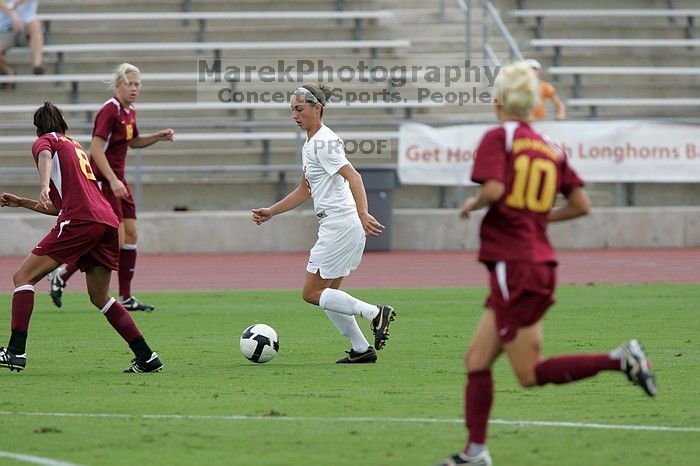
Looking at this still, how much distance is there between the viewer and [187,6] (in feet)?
87.7

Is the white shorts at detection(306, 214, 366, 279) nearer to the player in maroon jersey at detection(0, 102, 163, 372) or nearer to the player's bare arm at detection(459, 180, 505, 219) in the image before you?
the player in maroon jersey at detection(0, 102, 163, 372)

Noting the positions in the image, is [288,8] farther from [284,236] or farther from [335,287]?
[335,287]

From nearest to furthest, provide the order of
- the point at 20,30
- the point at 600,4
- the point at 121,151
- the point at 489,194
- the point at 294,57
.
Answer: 1. the point at 489,194
2. the point at 121,151
3. the point at 20,30
4. the point at 294,57
5. the point at 600,4

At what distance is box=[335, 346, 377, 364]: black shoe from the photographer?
9.98 m

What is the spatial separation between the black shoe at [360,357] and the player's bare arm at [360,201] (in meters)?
0.97

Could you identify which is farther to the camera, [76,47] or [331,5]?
[331,5]

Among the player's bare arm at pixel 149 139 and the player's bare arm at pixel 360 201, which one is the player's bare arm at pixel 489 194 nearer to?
the player's bare arm at pixel 360 201

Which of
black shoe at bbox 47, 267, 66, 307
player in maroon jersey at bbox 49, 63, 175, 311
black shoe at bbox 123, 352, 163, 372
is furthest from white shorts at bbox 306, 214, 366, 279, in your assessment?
black shoe at bbox 47, 267, 66, 307

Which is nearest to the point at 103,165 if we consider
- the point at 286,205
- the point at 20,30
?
the point at 286,205

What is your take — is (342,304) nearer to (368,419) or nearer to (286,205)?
(286,205)

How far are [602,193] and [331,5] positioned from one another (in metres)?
7.54

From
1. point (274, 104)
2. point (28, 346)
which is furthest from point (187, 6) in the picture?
point (28, 346)

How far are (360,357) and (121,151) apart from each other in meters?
4.55

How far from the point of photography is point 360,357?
9969 millimetres
